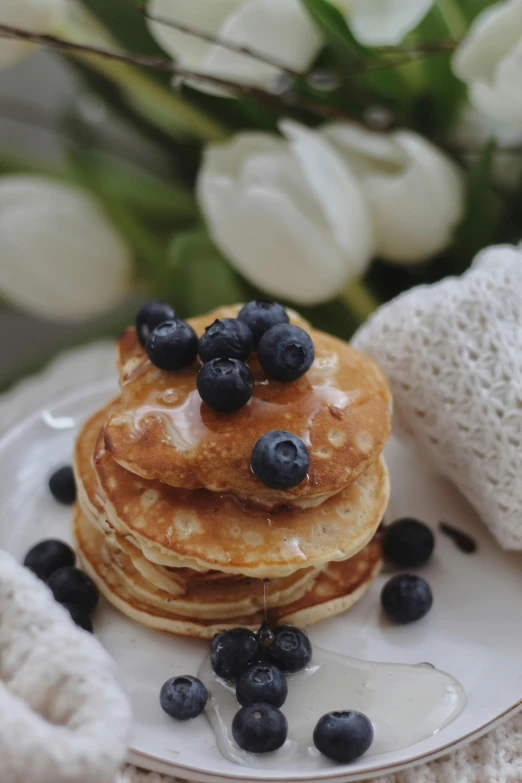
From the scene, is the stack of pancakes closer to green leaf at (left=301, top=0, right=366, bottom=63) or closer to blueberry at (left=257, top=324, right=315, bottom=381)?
blueberry at (left=257, top=324, right=315, bottom=381)

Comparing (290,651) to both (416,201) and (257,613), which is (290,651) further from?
(416,201)

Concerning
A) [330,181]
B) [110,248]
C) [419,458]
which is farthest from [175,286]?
[419,458]

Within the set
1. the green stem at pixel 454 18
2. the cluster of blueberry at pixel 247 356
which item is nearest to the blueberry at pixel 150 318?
the cluster of blueberry at pixel 247 356

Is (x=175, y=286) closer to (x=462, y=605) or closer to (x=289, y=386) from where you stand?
(x=289, y=386)

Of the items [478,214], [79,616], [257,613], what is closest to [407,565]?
[257,613]

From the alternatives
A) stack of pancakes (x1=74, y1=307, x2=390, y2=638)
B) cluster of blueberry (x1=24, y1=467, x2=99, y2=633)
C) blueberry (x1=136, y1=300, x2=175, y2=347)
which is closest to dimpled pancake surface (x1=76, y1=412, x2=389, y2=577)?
stack of pancakes (x1=74, y1=307, x2=390, y2=638)

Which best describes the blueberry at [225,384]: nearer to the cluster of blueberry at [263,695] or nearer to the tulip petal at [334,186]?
the cluster of blueberry at [263,695]
